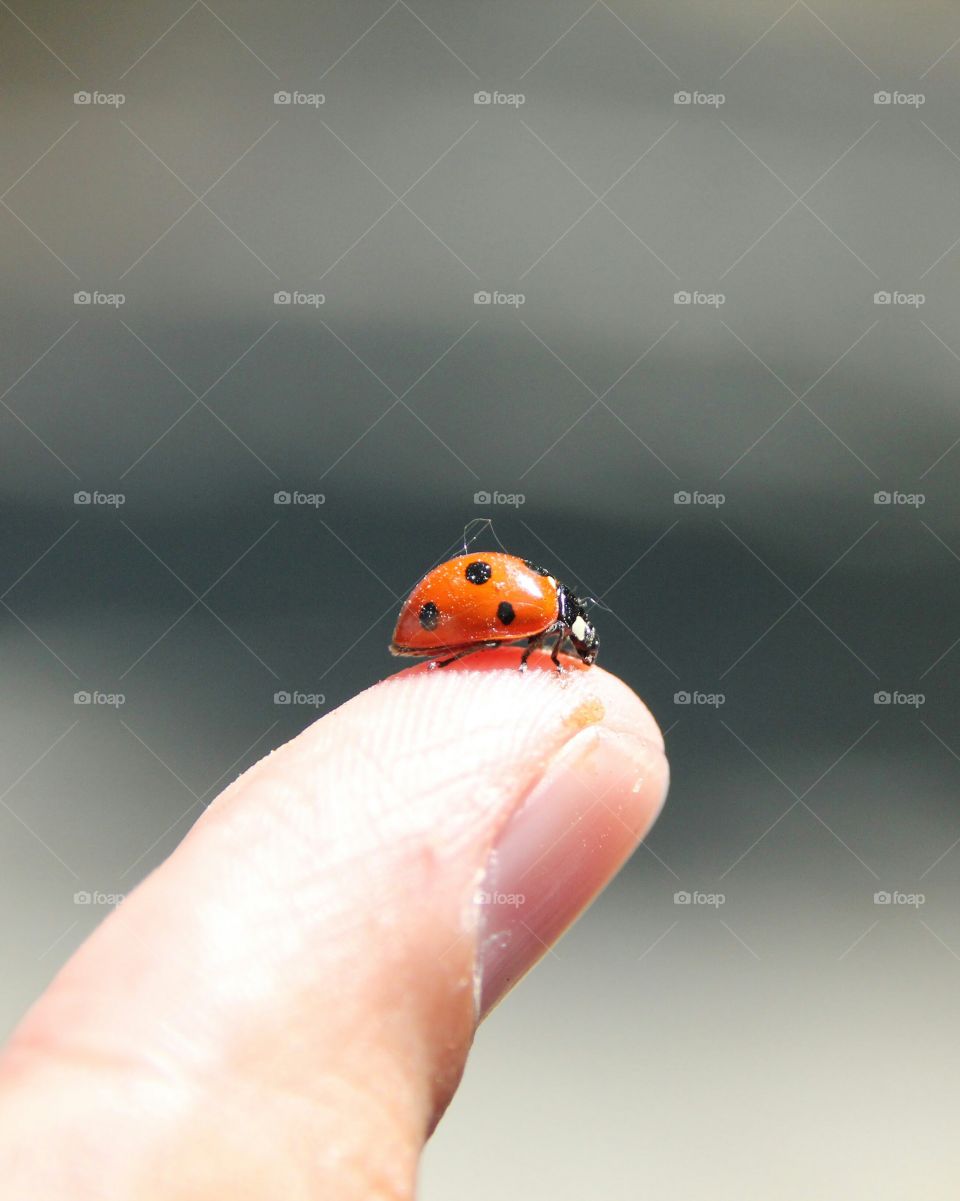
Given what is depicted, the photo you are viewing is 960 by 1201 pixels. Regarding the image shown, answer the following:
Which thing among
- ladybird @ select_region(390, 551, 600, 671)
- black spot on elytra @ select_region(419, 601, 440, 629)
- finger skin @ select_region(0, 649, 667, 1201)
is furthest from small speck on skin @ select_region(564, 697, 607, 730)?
black spot on elytra @ select_region(419, 601, 440, 629)

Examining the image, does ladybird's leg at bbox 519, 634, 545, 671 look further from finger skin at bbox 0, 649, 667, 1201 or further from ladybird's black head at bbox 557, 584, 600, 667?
finger skin at bbox 0, 649, 667, 1201

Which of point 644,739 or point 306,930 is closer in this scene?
point 306,930

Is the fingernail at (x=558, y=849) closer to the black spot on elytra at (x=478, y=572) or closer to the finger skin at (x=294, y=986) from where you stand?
the finger skin at (x=294, y=986)

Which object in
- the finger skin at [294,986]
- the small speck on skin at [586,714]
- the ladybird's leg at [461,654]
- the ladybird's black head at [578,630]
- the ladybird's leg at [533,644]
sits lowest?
the finger skin at [294,986]

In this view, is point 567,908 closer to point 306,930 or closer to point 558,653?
point 306,930

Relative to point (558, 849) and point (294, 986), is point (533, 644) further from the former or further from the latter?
point (294, 986)

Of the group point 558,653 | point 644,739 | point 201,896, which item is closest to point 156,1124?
point 201,896

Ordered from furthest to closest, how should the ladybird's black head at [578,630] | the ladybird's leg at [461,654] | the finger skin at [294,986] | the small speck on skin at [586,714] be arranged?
the ladybird's black head at [578,630] → the ladybird's leg at [461,654] → the small speck on skin at [586,714] → the finger skin at [294,986]

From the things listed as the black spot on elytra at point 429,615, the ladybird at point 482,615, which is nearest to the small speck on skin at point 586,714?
the ladybird at point 482,615
